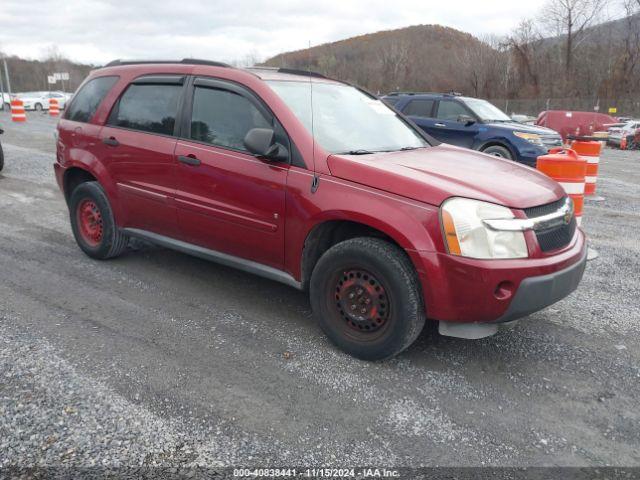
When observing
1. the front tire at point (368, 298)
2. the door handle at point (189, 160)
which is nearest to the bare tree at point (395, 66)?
the door handle at point (189, 160)

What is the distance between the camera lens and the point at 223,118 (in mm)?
4023

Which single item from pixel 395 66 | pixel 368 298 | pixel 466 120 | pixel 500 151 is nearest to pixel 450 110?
pixel 466 120

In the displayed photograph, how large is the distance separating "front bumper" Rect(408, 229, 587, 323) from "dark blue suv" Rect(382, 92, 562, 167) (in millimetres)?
7962

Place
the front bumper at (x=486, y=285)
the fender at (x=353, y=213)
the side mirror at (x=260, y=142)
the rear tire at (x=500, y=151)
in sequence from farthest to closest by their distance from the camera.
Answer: the rear tire at (x=500, y=151), the side mirror at (x=260, y=142), the fender at (x=353, y=213), the front bumper at (x=486, y=285)

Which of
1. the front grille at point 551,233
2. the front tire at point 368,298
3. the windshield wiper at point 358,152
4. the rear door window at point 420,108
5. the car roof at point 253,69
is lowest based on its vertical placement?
the front tire at point 368,298

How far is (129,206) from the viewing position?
4680mm

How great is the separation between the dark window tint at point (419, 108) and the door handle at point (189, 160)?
8.45m

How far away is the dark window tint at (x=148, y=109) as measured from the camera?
4359 mm

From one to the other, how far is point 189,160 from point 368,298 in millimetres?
1809

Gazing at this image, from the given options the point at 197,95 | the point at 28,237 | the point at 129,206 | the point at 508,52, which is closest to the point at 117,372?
the point at 129,206

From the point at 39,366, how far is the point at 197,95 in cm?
227

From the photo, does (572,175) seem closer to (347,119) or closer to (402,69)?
(347,119)

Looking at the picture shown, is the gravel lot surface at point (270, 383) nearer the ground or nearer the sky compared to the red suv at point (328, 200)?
nearer the ground

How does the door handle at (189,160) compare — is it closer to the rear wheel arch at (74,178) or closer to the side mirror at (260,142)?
the side mirror at (260,142)
